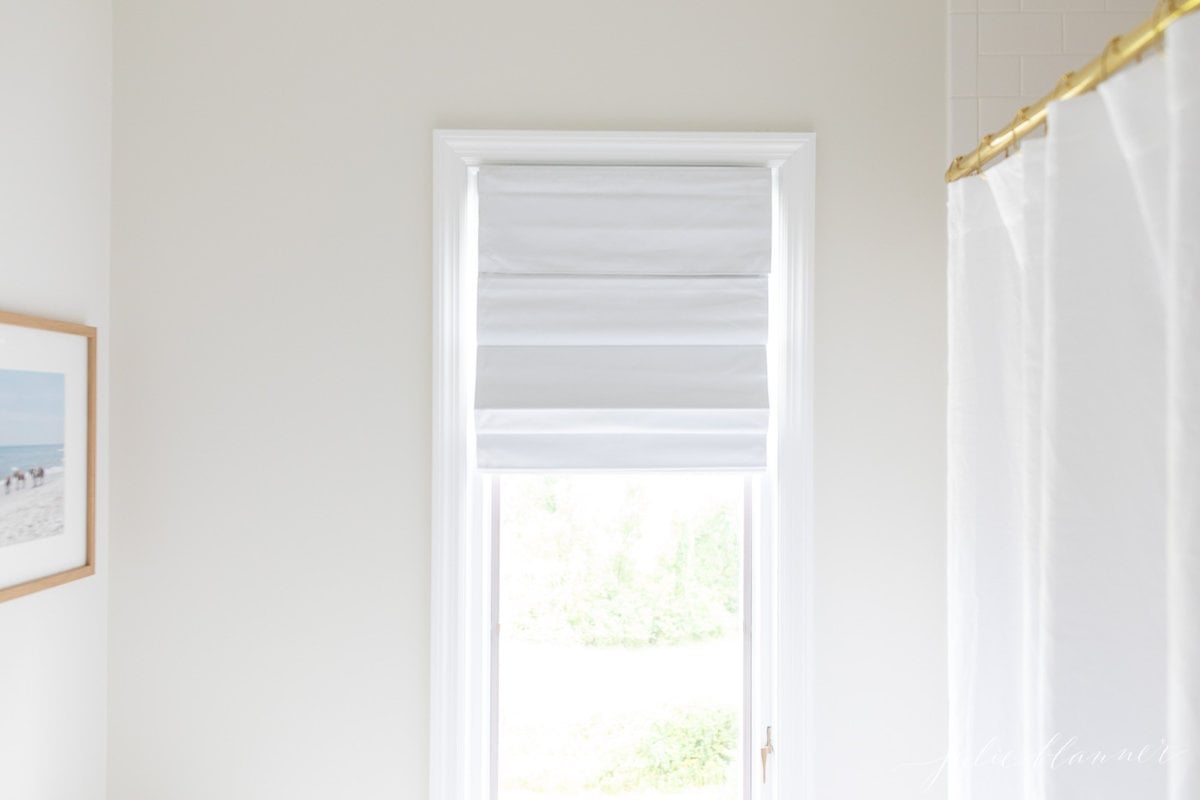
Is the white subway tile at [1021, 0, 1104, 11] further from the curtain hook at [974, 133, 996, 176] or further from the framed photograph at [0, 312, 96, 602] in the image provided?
the framed photograph at [0, 312, 96, 602]

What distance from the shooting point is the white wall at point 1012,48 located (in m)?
1.63

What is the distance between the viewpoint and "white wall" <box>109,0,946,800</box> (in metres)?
1.65

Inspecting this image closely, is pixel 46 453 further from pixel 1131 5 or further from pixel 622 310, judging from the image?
pixel 1131 5

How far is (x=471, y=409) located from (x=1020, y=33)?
1.25m

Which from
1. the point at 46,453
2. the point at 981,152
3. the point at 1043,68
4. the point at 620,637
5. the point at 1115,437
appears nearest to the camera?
the point at 1115,437

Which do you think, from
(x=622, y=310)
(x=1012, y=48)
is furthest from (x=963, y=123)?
(x=622, y=310)

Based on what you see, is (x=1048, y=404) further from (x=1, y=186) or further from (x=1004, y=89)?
(x=1, y=186)

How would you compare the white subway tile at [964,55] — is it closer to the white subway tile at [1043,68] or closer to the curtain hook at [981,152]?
the white subway tile at [1043,68]

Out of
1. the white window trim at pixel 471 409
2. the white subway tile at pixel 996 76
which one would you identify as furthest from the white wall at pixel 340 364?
the white subway tile at pixel 996 76

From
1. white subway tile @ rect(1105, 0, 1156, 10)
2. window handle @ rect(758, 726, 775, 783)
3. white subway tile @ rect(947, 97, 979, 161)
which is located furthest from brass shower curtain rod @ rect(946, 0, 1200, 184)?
window handle @ rect(758, 726, 775, 783)

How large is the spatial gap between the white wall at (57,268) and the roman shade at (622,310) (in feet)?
2.33

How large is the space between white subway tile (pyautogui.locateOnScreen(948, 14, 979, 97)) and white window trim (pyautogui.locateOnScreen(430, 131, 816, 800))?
0.30 metres

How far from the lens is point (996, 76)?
64.8 inches

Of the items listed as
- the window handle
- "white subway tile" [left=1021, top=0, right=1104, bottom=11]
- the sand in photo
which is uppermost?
"white subway tile" [left=1021, top=0, right=1104, bottom=11]
